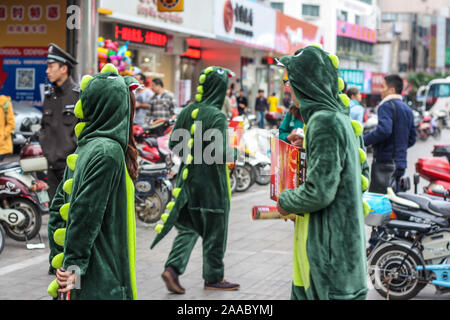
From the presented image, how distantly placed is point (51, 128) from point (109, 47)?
Result: 20.7 ft

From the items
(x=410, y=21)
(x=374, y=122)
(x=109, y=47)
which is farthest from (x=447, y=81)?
(x=410, y=21)

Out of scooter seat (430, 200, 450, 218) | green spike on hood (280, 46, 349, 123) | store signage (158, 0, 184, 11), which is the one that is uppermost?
store signage (158, 0, 184, 11)

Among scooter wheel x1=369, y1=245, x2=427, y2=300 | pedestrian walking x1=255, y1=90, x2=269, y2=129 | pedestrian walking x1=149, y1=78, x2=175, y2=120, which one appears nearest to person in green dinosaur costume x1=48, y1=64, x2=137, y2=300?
scooter wheel x1=369, y1=245, x2=427, y2=300

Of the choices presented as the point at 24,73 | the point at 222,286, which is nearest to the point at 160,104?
the point at 24,73

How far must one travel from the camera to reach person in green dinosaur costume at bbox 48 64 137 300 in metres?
3.28

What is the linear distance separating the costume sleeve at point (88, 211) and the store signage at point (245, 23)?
2232 cm

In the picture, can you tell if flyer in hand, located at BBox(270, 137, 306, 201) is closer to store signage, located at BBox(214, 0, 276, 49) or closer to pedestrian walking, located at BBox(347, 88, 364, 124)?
pedestrian walking, located at BBox(347, 88, 364, 124)

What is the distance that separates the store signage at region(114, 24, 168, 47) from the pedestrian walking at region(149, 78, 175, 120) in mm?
7835

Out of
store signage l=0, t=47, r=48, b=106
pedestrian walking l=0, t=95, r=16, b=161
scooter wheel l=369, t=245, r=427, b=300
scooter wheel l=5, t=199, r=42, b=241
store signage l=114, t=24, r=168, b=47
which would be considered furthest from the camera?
store signage l=114, t=24, r=168, b=47

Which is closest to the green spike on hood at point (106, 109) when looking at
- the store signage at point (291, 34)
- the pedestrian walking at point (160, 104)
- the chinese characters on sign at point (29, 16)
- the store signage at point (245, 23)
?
the pedestrian walking at point (160, 104)

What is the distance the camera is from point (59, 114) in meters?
7.44

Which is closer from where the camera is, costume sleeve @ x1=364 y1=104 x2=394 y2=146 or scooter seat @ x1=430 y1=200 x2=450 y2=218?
scooter seat @ x1=430 y1=200 x2=450 y2=218

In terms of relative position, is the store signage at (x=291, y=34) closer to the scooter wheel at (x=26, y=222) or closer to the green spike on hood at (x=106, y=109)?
the scooter wheel at (x=26, y=222)

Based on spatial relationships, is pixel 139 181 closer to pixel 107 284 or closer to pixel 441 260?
pixel 441 260
